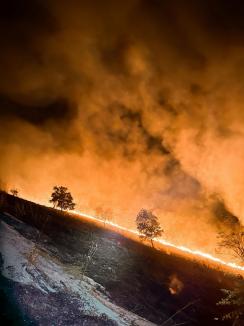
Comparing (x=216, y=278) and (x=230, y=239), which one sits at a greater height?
(x=230, y=239)

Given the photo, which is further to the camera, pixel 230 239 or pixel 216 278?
pixel 216 278

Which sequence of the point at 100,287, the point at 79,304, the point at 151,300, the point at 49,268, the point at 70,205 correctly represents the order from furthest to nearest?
1. the point at 70,205
2. the point at 151,300
3. the point at 100,287
4. the point at 49,268
5. the point at 79,304

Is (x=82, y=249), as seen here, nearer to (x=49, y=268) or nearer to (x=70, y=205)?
(x=49, y=268)

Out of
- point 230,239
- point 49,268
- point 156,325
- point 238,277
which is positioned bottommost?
point 156,325

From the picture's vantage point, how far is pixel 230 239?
27328mm

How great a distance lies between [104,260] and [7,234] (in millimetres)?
14134

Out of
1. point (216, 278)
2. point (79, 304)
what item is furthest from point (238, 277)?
point (216, 278)

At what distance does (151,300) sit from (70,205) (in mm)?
87841

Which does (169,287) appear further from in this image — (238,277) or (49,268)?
(49,268)

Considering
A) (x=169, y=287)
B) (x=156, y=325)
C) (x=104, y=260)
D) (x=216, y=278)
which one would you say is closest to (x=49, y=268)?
(x=156, y=325)

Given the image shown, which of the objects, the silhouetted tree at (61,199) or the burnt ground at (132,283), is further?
the silhouetted tree at (61,199)

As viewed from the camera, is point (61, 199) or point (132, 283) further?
point (61, 199)

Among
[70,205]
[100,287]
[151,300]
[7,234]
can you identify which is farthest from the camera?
[70,205]

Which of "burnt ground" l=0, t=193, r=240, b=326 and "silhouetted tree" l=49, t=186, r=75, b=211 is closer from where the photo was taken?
"burnt ground" l=0, t=193, r=240, b=326
